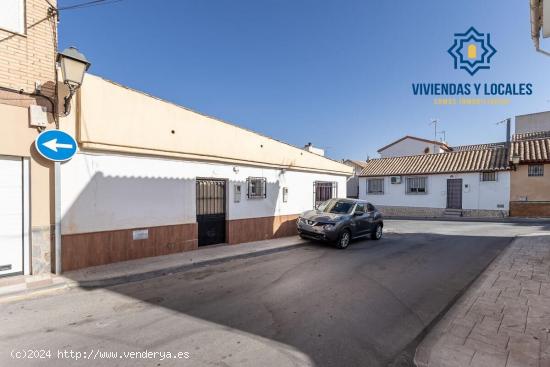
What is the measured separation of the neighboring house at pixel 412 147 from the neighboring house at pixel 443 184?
7330 millimetres

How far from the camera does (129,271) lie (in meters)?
6.11

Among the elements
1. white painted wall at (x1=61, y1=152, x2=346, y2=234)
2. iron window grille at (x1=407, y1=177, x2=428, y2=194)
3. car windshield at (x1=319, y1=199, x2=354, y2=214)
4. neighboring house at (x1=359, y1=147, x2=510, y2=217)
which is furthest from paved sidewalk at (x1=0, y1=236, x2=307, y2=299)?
iron window grille at (x1=407, y1=177, x2=428, y2=194)

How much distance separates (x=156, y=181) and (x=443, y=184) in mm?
22005

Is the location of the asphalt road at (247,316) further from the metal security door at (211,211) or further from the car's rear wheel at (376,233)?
the car's rear wheel at (376,233)

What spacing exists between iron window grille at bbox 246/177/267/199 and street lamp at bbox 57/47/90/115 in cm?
564

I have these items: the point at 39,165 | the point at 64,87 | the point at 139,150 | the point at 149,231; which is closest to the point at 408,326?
the point at 149,231

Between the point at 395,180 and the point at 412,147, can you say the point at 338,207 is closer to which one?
the point at 395,180

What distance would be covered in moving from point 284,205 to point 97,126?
7.11m

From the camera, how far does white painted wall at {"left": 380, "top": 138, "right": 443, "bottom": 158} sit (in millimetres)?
31166

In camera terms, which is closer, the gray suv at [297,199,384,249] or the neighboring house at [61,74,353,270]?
the neighboring house at [61,74,353,270]

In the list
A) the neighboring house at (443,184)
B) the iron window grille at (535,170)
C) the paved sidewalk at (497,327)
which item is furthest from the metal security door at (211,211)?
the iron window grille at (535,170)

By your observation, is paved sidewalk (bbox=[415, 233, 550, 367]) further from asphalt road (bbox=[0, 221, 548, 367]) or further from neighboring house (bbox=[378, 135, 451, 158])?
neighboring house (bbox=[378, 135, 451, 158])

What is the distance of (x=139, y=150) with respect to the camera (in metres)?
7.11

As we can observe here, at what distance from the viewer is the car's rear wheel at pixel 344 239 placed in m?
9.23
